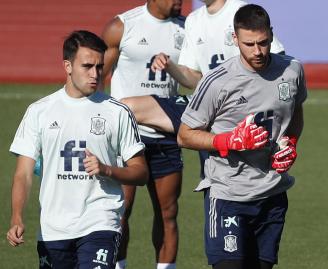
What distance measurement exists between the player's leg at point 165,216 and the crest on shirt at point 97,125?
285 centimetres

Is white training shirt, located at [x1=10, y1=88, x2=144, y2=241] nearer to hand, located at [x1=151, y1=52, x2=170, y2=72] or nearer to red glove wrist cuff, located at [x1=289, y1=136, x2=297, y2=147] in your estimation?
red glove wrist cuff, located at [x1=289, y1=136, x2=297, y2=147]

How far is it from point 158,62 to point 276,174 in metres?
1.82

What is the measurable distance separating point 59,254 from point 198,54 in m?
3.01

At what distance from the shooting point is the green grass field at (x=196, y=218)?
1146 centimetres

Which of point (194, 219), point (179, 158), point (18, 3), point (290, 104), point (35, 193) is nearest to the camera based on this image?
point (290, 104)

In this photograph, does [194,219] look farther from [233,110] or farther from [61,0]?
[61,0]

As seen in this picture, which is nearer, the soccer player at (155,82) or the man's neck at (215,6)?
the man's neck at (215,6)

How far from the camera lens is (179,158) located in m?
10.8

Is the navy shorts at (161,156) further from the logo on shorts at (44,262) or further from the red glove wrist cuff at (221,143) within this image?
the logo on shorts at (44,262)

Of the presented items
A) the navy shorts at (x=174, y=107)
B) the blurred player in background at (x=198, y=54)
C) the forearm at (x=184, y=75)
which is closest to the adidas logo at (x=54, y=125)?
the forearm at (x=184, y=75)

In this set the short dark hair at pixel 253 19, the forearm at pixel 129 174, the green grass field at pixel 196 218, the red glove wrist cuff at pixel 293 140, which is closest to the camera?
the forearm at pixel 129 174

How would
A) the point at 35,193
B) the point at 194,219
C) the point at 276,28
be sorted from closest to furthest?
the point at 194,219
the point at 35,193
the point at 276,28

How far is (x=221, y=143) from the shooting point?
804 cm

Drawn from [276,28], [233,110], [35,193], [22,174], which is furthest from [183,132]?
[276,28]
